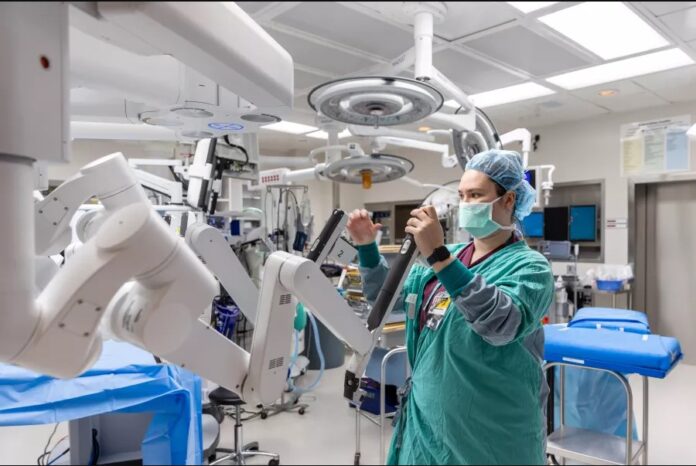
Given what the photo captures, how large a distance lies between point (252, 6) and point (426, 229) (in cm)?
37

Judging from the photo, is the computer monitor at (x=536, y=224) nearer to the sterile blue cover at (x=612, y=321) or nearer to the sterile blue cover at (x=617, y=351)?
the sterile blue cover at (x=612, y=321)

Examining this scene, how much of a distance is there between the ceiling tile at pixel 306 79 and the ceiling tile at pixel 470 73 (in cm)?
14

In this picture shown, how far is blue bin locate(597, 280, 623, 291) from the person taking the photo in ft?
11.6

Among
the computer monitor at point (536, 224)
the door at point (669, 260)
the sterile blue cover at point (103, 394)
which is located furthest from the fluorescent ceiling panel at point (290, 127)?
the computer monitor at point (536, 224)

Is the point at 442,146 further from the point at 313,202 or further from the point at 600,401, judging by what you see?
the point at 600,401

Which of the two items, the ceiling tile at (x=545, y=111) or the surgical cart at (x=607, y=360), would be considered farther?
the surgical cart at (x=607, y=360)

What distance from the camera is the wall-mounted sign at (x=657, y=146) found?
0.71 metres

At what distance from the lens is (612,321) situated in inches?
77.4

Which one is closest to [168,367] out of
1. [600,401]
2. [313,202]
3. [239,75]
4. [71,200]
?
[71,200]

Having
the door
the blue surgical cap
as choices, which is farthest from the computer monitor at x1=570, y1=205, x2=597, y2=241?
the blue surgical cap

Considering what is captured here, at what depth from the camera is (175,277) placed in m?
0.49

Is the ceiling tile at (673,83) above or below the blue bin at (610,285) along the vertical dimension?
above

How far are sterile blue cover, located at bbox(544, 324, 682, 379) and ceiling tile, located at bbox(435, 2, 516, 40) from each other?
156cm

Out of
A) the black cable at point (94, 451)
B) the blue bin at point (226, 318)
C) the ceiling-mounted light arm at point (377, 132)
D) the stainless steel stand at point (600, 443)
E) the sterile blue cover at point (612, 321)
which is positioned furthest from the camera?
the sterile blue cover at point (612, 321)
